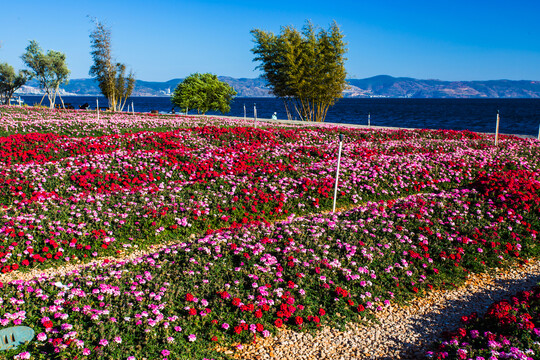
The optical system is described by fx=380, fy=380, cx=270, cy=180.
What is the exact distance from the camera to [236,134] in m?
22.2

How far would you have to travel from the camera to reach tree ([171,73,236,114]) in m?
56.8

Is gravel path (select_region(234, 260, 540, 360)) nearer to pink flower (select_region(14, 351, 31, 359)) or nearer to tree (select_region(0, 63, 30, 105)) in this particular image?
pink flower (select_region(14, 351, 31, 359))

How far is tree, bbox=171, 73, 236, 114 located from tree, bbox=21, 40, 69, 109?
23009 millimetres

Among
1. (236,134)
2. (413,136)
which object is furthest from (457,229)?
(413,136)

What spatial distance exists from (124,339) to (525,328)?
6.31 meters

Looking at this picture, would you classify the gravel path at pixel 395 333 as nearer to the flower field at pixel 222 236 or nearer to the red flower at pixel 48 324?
the flower field at pixel 222 236

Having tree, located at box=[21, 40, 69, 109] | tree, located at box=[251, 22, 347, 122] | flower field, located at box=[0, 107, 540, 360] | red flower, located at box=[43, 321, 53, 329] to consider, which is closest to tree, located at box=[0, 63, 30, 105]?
tree, located at box=[21, 40, 69, 109]

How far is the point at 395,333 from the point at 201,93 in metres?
54.7

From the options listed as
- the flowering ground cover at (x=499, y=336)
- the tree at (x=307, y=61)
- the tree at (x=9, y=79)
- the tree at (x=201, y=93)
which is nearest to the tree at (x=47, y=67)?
the tree at (x=9, y=79)

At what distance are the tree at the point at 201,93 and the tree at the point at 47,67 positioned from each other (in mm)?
23009

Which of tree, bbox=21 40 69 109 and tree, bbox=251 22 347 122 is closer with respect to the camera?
tree, bbox=251 22 347 122

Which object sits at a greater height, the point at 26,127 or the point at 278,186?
the point at 26,127

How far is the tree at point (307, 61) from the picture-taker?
145 ft

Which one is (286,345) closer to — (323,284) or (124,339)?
(323,284)
